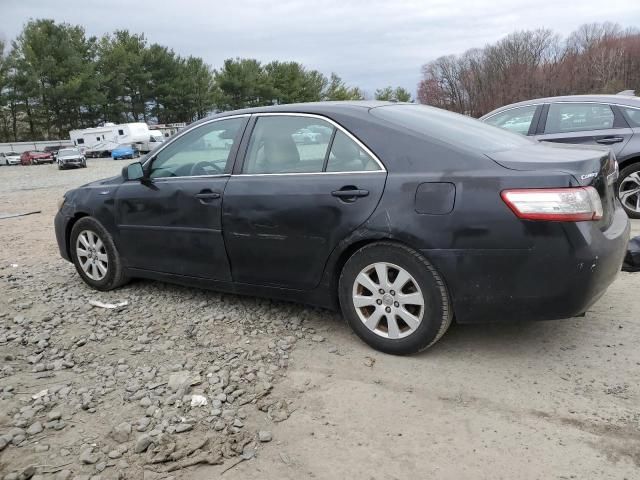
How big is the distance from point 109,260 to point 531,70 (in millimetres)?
91106

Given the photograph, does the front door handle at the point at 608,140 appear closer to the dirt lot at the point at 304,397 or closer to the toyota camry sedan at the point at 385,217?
the dirt lot at the point at 304,397

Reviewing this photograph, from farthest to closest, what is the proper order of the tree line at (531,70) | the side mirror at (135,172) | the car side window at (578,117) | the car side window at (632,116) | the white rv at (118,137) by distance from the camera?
1. the tree line at (531,70)
2. the white rv at (118,137)
3. the car side window at (578,117)
4. the car side window at (632,116)
5. the side mirror at (135,172)

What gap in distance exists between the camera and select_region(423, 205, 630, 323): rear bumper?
118 inches

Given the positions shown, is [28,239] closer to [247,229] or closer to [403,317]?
[247,229]

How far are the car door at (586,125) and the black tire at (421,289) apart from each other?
14.1 ft

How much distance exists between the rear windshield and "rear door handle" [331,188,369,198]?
0.50 meters

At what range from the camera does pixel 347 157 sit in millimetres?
3596

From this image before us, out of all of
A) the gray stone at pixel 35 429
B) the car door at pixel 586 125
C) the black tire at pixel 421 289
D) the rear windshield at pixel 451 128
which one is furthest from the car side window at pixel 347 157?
the car door at pixel 586 125

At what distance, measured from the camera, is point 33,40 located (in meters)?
54.2

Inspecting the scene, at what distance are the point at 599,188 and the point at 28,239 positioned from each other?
7.83 m

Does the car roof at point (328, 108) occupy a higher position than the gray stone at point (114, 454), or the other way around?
the car roof at point (328, 108)

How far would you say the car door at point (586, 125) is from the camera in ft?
22.5

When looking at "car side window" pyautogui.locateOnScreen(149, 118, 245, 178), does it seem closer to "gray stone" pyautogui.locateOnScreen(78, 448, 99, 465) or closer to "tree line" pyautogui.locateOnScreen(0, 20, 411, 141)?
"gray stone" pyautogui.locateOnScreen(78, 448, 99, 465)

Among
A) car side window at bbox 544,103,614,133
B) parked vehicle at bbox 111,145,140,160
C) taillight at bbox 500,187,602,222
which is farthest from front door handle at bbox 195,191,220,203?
parked vehicle at bbox 111,145,140,160
